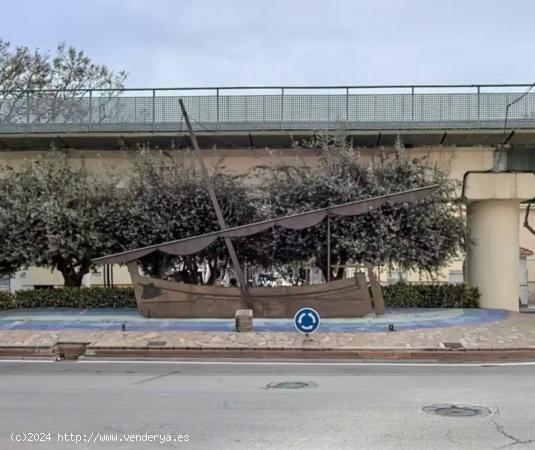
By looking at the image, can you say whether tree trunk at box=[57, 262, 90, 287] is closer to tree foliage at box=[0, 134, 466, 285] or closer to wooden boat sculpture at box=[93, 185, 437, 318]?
tree foliage at box=[0, 134, 466, 285]

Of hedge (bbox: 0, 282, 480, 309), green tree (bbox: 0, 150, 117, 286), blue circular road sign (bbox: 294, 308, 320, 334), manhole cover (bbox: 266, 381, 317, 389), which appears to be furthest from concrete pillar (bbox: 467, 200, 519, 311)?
manhole cover (bbox: 266, 381, 317, 389)

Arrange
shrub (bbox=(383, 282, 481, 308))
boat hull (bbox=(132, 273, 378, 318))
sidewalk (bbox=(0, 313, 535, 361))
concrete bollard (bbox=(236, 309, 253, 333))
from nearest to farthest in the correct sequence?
sidewalk (bbox=(0, 313, 535, 361))
concrete bollard (bbox=(236, 309, 253, 333))
boat hull (bbox=(132, 273, 378, 318))
shrub (bbox=(383, 282, 481, 308))

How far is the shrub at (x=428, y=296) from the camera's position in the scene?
2134 cm

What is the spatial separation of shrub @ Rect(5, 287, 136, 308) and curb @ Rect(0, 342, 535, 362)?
6933 mm

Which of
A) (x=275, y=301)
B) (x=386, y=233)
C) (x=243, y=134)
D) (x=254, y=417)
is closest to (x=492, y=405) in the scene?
(x=254, y=417)

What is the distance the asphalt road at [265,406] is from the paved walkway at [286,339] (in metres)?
1.84

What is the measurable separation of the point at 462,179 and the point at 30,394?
16.8 meters

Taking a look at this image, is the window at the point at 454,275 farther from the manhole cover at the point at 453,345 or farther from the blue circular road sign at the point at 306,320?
the blue circular road sign at the point at 306,320

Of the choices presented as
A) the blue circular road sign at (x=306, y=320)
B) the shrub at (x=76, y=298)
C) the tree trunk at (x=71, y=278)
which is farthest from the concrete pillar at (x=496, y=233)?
the tree trunk at (x=71, y=278)

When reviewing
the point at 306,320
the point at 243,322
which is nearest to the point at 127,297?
the point at 243,322

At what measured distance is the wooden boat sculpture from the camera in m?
17.7

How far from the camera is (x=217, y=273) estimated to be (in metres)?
22.3

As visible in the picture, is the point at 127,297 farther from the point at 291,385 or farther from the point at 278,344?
the point at 291,385

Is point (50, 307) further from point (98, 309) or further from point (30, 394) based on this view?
point (30, 394)
